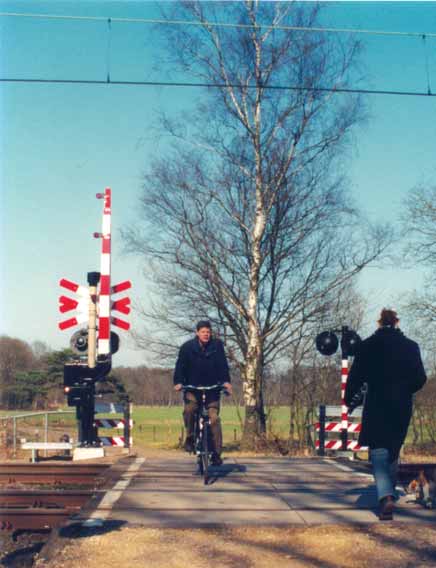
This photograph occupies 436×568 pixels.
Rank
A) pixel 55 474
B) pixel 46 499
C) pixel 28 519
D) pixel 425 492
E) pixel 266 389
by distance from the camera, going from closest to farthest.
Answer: pixel 28 519 → pixel 425 492 → pixel 46 499 → pixel 55 474 → pixel 266 389

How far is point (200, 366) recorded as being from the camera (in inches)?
376

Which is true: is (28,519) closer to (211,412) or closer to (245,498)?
(245,498)

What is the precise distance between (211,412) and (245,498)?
1.66 meters

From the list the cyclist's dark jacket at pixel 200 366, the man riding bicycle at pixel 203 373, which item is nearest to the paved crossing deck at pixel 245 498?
the man riding bicycle at pixel 203 373

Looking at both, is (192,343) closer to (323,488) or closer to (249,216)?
(323,488)

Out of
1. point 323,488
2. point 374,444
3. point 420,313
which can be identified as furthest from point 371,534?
point 420,313

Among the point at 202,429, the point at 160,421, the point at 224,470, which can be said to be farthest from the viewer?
the point at 160,421

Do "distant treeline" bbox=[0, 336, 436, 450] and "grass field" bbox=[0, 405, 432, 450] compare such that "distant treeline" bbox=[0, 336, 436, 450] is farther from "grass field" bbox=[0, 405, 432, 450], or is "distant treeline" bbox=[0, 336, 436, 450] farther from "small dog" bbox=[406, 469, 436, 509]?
"small dog" bbox=[406, 469, 436, 509]

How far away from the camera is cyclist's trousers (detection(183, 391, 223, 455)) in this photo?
948 cm

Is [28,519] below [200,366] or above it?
below

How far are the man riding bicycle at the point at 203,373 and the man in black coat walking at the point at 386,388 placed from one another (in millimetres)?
2472

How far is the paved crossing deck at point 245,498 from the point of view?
6.75 metres

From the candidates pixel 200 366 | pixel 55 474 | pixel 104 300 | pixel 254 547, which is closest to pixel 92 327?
pixel 104 300

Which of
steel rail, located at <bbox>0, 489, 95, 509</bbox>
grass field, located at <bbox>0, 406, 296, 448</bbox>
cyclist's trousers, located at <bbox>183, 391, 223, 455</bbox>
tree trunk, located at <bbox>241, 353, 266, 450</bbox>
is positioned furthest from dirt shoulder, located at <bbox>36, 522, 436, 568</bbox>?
tree trunk, located at <bbox>241, 353, 266, 450</bbox>
